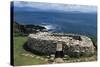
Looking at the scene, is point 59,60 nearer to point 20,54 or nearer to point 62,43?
point 62,43

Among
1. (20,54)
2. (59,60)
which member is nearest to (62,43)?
(59,60)

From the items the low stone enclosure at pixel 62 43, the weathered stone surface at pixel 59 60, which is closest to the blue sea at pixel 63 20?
the low stone enclosure at pixel 62 43

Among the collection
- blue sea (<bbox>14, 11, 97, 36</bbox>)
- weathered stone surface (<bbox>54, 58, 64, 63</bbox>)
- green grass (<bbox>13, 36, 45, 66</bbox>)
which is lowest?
weathered stone surface (<bbox>54, 58, 64, 63</bbox>)

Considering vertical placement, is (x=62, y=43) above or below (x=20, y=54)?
above

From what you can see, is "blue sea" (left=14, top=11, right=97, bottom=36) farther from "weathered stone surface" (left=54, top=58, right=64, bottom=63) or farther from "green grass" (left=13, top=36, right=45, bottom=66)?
"weathered stone surface" (left=54, top=58, right=64, bottom=63)

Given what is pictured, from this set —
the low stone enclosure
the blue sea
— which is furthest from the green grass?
the blue sea
